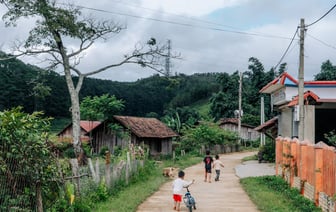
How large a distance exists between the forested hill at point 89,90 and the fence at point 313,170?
18.1m

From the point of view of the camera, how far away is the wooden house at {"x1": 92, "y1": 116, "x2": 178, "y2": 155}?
40894 millimetres

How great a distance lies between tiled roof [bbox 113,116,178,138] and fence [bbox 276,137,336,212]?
2364 cm

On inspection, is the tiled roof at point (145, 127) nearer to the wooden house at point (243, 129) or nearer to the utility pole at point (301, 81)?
the wooden house at point (243, 129)

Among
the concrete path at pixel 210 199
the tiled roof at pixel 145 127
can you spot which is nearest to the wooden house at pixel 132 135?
the tiled roof at pixel 145 127

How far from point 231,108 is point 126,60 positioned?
34.5 metres

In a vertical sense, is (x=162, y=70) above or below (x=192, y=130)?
above

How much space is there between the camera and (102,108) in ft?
135

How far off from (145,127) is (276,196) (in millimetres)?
29259

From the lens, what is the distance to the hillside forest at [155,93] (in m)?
46.4

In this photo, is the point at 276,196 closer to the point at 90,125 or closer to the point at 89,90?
the point at 90,125

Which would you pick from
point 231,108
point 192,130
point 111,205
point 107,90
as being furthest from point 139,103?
point 111,205

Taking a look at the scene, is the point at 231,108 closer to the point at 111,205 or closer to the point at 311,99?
the point at 311,99

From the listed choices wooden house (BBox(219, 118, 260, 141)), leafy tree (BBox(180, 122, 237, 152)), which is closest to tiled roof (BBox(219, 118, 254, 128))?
wooden house (BBox(219, 118, 260, 141))

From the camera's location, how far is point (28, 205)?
861 cm
